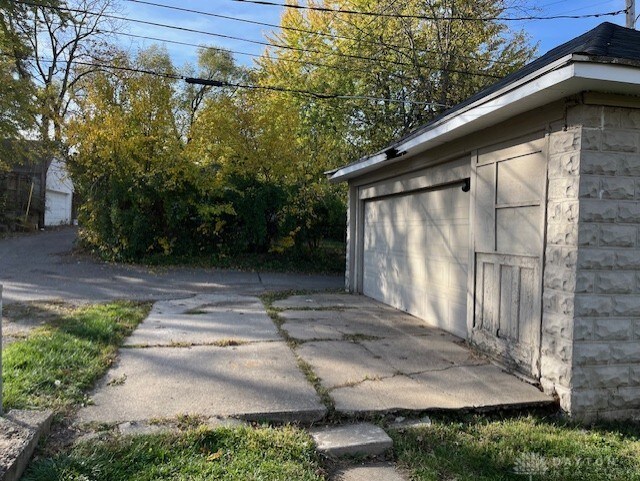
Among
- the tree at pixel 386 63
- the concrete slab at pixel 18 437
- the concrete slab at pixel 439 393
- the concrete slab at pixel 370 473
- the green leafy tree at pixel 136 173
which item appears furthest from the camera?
the tree at pixel 386 63

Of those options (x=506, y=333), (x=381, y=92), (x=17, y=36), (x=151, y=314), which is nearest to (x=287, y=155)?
(x=381, y=92)

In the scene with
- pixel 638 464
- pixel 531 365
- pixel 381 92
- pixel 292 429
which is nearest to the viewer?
pixel 638 464

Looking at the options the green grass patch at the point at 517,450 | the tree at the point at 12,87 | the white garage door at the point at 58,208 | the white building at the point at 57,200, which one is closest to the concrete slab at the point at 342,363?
the green grass patch at the point at 517,450

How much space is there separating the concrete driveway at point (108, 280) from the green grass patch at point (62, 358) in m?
2.51

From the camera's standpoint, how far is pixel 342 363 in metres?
4.82

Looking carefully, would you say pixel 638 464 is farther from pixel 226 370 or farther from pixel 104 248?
pixel 104 248

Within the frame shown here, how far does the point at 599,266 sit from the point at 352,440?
2382 mm

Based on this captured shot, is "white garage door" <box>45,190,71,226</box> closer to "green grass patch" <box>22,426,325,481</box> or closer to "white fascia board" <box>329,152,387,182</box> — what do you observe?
"white fascia board" <box>329,152,387,182</box>

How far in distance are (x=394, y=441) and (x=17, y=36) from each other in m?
22.6

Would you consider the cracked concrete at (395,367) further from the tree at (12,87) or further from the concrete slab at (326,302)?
the tree at (12,87)

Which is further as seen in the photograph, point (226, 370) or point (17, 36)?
point (17, 36)

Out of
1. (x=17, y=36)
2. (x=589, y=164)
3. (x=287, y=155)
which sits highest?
(x=17, y=36)

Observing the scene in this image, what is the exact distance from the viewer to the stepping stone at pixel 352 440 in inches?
123

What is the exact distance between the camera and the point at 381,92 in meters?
17.1
